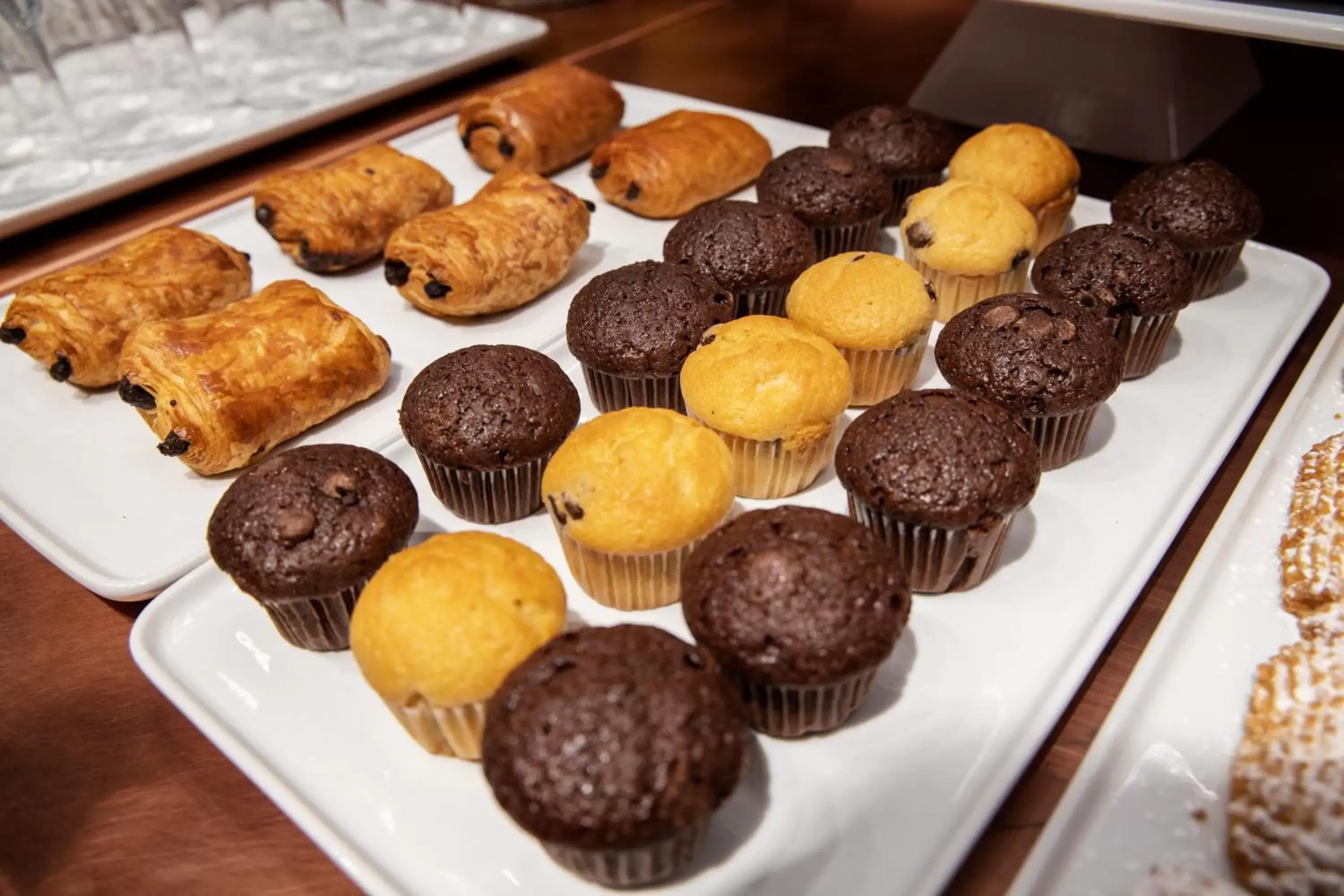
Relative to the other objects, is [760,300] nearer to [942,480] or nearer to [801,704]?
[942,480]

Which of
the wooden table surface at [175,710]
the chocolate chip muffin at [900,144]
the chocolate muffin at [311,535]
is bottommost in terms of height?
the wooden table surface at [175,710]

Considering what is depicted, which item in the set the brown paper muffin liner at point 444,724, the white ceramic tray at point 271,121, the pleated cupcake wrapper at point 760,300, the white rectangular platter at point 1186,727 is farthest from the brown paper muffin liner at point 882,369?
the white ceramic tray at point 271,121

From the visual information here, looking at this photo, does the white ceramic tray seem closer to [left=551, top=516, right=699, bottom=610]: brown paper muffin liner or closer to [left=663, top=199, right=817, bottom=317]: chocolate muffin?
[left=663, top=199, right=817, bottom=317]: chocolate muffin

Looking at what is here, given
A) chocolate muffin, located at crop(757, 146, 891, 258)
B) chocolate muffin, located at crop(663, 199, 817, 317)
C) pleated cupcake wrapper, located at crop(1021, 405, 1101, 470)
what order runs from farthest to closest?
chocolate muffin, located at crop(757, 146, 891, 258) → chocolate muffin, located at crop(663, 199, 817, 317) → pleated cupcake wrapper, located at crop(1021, 405, 1101, 470)

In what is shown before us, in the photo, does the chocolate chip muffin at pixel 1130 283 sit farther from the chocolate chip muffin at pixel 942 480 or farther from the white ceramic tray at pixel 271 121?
the white ceramic tray at pixel 271 121

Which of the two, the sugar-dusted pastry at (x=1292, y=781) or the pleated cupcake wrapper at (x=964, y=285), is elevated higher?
the pleated cupcake wrapper at (x=964, y=285)

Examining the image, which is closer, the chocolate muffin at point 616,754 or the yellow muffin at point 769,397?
the chocolate muffin at point 616,754

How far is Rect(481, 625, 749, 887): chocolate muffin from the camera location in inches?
65.1

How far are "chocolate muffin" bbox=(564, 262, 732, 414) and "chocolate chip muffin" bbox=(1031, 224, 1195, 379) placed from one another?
1029mm

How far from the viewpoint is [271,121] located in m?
4.41

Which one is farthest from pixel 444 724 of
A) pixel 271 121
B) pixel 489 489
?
pixel 271 121

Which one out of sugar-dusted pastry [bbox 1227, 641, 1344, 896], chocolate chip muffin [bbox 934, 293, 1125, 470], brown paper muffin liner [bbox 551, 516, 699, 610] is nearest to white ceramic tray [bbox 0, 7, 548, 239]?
brown paper muffin liner [bbox 551, 516, 699, 610]

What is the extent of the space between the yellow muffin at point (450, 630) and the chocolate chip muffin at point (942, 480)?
2.65 feet

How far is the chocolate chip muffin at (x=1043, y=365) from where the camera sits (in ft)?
8.46
